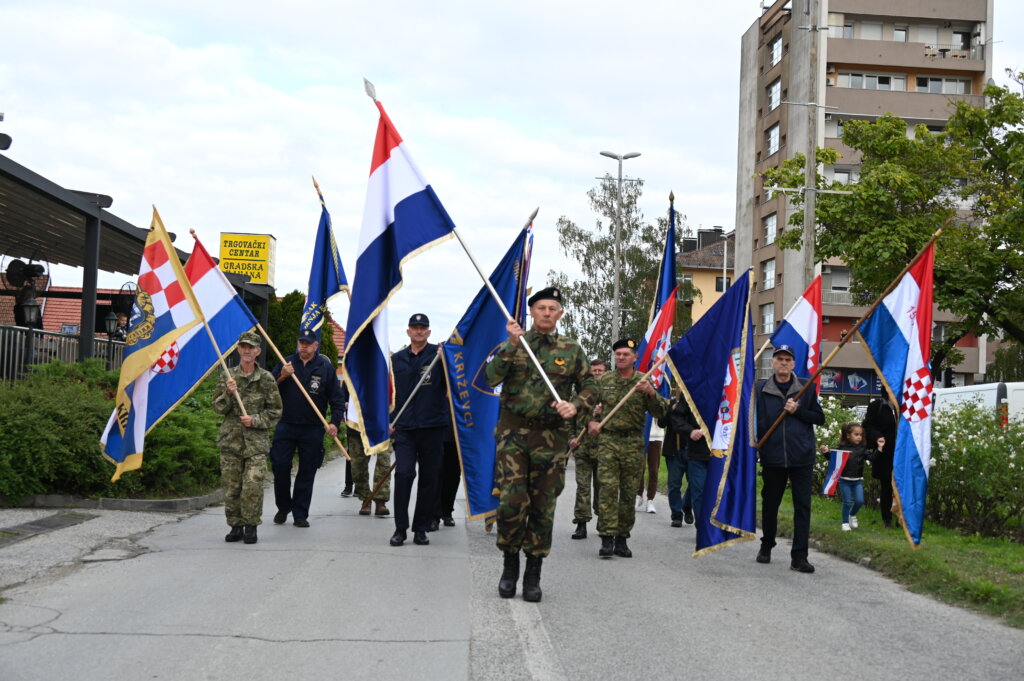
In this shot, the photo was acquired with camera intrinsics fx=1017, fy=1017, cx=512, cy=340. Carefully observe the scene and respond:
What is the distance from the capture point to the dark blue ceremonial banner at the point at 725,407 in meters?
8.80

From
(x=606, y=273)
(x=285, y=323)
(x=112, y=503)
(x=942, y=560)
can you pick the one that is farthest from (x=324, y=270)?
(x=606, y=273)

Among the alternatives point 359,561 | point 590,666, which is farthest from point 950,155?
point 590,666

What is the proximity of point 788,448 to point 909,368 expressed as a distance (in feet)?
4.40

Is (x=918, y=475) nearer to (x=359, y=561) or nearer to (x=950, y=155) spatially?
(x=359, y=561)

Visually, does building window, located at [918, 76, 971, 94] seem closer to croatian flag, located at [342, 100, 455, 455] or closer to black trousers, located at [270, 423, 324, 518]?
black trousers, located at [270, 423, 324, 518]

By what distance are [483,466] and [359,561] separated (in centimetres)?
189

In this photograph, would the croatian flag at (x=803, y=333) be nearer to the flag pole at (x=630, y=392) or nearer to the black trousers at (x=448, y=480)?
the flag pole at (x=630, y=392)

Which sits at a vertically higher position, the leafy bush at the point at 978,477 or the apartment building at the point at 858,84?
the apartment building at the point at 858,84

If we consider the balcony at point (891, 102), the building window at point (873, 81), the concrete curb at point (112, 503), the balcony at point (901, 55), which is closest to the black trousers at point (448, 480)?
the concrete curb at point (112, 503)

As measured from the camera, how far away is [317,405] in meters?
11.0

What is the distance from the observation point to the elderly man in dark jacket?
8953 mm

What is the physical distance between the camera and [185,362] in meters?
10.1

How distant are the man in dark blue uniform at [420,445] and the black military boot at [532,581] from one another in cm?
261

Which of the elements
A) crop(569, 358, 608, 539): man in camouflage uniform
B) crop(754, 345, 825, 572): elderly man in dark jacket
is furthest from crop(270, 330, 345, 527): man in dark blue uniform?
crop(754, 345, 825, 572): elderly man in dark jacket
